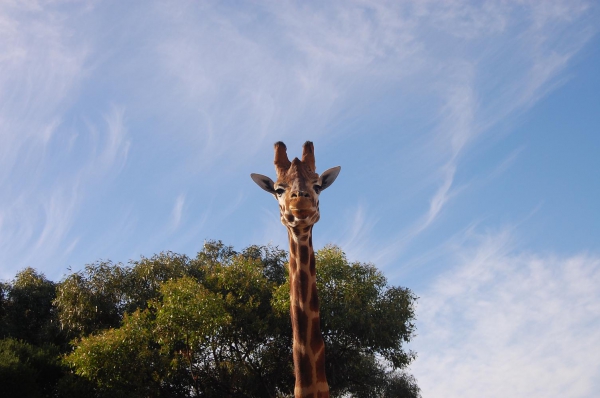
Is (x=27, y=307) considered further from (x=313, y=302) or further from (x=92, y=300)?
(x=313, y=302)

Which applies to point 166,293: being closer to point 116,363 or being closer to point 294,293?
point 116,363

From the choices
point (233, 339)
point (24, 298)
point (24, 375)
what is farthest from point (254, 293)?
point (24, 298)

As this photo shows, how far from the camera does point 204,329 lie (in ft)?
69.4

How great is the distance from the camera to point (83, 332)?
2492cm

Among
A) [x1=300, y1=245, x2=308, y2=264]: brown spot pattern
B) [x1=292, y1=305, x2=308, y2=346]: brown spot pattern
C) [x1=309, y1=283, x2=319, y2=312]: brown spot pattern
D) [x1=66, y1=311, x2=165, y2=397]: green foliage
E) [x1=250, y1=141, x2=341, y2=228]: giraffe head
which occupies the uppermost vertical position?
[x1=66, y1=311, x2=165, y2=397]: green foliage

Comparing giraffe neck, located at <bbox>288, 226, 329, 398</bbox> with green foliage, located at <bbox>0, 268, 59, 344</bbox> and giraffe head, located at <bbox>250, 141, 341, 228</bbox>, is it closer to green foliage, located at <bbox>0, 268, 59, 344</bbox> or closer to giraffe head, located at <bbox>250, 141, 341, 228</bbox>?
giraffe head, located at <bbox>250, 141, 341, 228</bbox>

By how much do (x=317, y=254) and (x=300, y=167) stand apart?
15.2m

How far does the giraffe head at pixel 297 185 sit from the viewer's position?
29.6 ft

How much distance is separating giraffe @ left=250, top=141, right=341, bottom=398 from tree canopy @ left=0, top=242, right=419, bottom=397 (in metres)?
12.4

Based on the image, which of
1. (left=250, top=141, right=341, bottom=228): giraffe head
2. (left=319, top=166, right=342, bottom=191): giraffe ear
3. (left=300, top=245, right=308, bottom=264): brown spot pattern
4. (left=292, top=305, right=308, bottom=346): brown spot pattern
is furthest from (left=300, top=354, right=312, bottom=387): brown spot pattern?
(left=319, top=166, right=342, bottom=191): giraffe ear

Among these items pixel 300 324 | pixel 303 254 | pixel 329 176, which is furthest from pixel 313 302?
pixel 329 176

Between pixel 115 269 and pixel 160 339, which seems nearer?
pixel 160 339

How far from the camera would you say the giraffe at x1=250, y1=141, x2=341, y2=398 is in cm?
892

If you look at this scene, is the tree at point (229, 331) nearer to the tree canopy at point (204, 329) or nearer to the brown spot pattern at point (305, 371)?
the tree canopy at point (204, 329)
